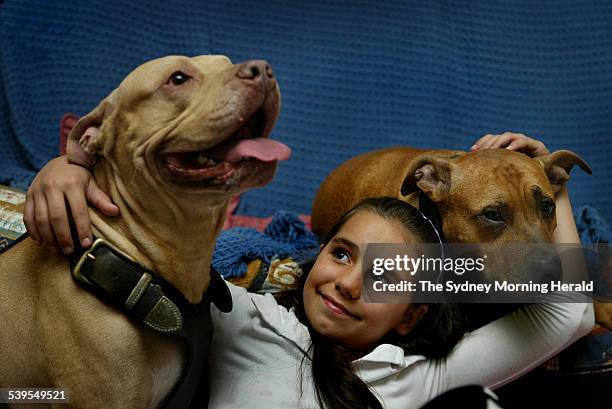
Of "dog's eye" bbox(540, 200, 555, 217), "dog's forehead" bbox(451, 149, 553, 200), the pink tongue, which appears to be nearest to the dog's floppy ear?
the pink tongue

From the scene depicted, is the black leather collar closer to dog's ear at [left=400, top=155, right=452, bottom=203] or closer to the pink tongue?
the pink tongue

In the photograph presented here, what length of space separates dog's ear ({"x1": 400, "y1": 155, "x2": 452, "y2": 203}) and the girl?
153 mm

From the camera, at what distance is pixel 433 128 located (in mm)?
3016

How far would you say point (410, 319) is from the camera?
185 cm

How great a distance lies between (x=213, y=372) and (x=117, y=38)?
1741 mm

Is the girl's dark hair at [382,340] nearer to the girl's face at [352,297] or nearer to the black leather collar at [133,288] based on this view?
the girl's face at [352,297]

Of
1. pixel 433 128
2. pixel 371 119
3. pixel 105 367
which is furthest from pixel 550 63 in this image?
pixel 105 367

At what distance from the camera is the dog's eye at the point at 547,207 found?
6.23ft

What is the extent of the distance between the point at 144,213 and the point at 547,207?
112 centimetres

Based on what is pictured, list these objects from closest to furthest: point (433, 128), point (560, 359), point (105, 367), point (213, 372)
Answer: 1. point (105, 367)
2. point (213, 372)
3. point (560, 359)
4. point (433, 128)

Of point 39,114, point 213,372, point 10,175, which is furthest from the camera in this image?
point 39,114

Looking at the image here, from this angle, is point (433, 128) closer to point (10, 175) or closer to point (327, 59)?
point (327, 59)

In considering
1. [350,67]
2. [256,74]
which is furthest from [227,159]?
[350,67]

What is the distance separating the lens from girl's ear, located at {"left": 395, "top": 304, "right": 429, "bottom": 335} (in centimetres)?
184
